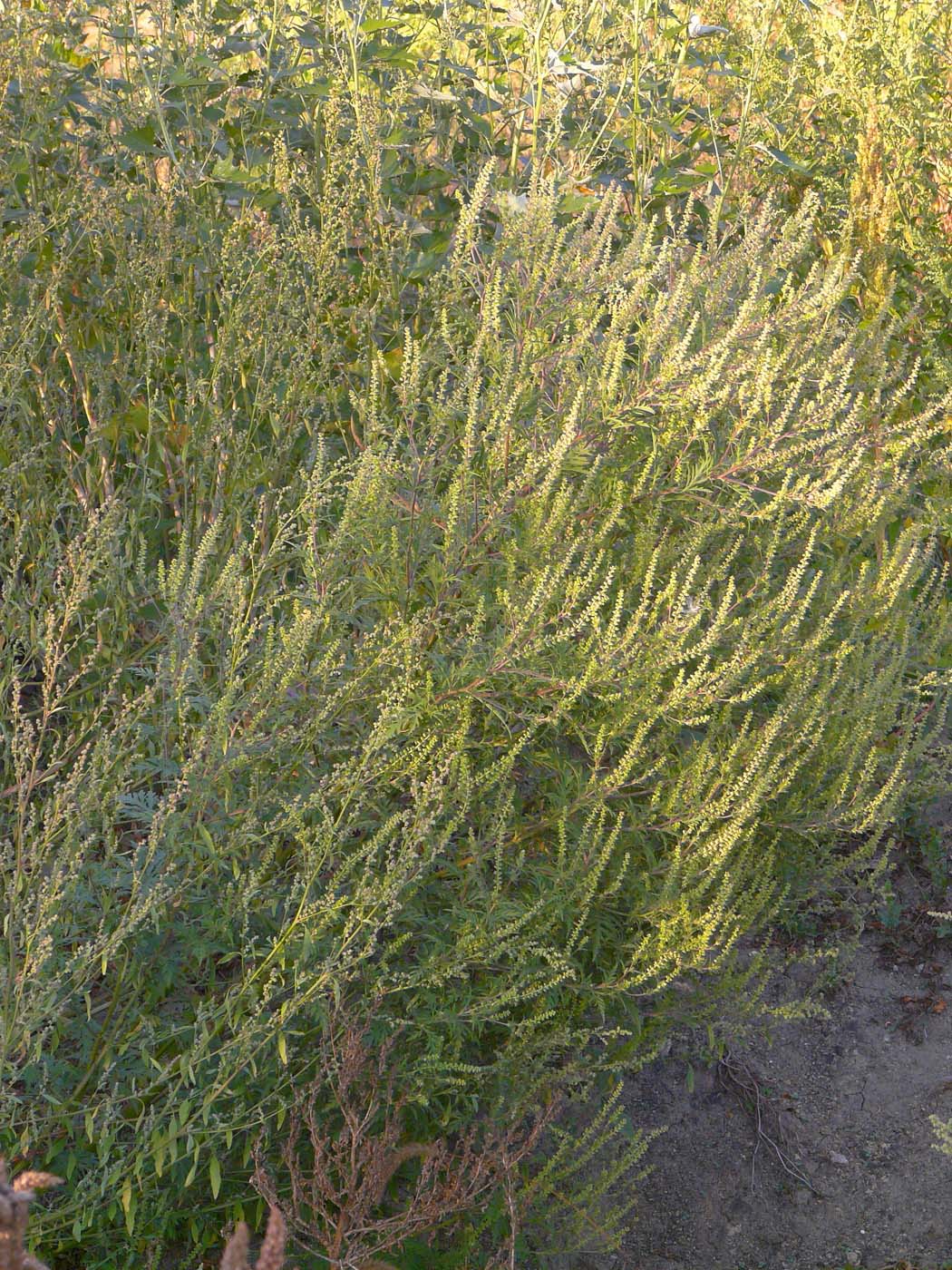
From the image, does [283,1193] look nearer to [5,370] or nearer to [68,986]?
[68,986]

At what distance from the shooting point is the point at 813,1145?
118 inches

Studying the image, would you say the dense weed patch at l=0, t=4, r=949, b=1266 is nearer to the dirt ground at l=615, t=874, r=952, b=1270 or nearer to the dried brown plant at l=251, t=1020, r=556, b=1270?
the dried brown plant at l=251, t=1020, r=556, b=1270

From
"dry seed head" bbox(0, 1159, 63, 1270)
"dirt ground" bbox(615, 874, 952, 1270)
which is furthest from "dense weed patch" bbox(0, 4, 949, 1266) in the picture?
"dry seed head" bbox(0, 1159, 63, 1270)

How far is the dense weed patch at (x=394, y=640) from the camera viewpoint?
1.99 metres

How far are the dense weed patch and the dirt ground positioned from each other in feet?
0.59

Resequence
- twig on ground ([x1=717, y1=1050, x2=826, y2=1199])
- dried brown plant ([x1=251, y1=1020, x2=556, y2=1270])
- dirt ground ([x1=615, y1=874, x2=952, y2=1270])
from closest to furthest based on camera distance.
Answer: dried brown plant ([x1=251, y1=1020, x2=556, y2=1270]) → dirt ground ([x1=615, y1=874, x2=952, y2=1270]) → twig on ground ([x1=717, y1=1050, x2=826, y2=1199])

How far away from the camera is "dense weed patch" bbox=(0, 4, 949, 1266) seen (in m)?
1.99

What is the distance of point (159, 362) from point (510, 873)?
1.52m

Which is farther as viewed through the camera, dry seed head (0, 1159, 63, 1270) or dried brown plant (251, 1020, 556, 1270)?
dried brown plant (251, 1020, 556, 1270)

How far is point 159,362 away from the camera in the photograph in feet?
10.1

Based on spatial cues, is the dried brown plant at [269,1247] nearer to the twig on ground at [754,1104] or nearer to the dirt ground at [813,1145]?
the dirt ground at [813,1145]

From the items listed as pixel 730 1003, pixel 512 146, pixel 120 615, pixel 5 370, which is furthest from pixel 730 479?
pixel 512 146

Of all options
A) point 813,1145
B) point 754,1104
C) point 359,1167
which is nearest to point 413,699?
point 359,1167

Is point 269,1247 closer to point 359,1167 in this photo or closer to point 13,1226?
point 13,1226
